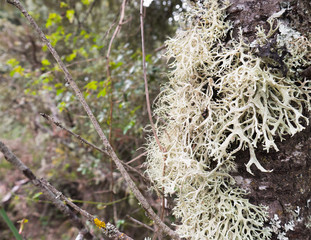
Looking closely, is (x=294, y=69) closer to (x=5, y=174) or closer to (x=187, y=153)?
(x=187, y=153)

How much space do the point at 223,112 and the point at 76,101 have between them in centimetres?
167

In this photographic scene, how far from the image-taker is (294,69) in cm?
81

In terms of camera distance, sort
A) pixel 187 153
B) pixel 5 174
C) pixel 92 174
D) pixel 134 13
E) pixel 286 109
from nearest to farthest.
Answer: pixel 286 109, pixel 187 153, pixel 134 13, pixel 92 174, pixel 5 174

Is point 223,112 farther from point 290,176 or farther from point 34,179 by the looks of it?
point 34,179

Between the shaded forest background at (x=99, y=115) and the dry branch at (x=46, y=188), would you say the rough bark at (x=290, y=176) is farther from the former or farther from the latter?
the dry branch at (x=46, y=188)

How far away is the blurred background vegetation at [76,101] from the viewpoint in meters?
2.07

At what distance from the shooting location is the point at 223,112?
2.84 feet

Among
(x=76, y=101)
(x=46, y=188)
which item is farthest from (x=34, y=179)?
(x=76, y=101)

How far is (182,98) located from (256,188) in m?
0.42

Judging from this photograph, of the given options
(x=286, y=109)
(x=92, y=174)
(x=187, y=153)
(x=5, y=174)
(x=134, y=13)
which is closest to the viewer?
(x=286, y=109)

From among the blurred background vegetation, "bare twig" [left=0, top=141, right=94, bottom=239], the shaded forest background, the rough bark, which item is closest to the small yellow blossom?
"bare twig" [left=0, top=141, right=94, bottom=239]

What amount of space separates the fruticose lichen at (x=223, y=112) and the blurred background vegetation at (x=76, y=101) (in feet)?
2.60

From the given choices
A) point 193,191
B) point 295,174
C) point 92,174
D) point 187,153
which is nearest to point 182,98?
point 187,153

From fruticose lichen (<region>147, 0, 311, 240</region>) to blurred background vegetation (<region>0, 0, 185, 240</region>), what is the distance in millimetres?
793
